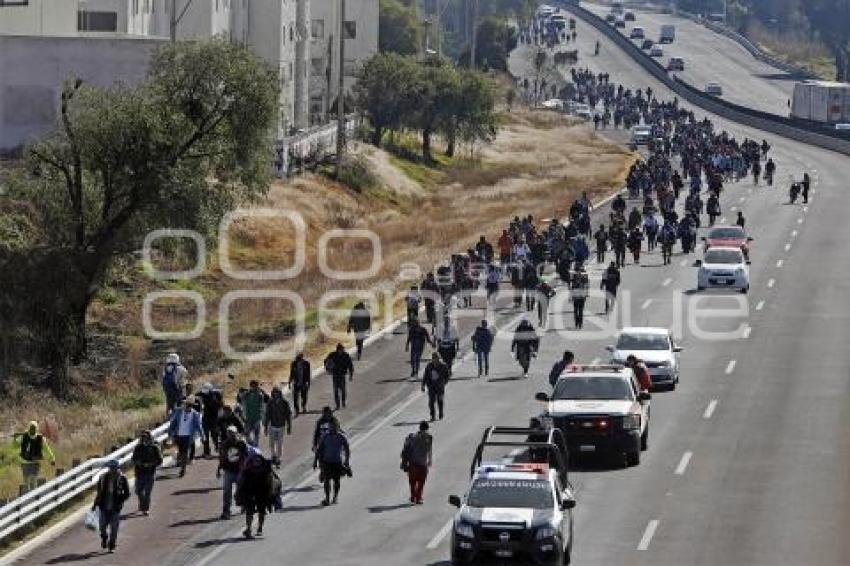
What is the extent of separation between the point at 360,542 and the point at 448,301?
2434 centimetres

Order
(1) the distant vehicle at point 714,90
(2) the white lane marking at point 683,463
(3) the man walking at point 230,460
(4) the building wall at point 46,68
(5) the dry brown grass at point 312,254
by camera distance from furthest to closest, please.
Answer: (1) the distant vehicle at point 714,90 < (4) the building wall at point 46,68 < (5) the dry brown grass at point 312,254 < (2) the white lane marking at point 683,463 < (3) the man walking at point 230,460

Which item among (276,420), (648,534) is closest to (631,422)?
(648,534)

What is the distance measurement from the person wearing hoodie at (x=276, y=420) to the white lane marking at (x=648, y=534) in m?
6.99

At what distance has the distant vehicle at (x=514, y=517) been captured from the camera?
86.6ft

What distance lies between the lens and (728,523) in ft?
100

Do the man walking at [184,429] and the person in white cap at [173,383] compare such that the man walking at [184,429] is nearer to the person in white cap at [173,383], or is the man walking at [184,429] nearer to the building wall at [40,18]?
the person in white cap at [173,383]

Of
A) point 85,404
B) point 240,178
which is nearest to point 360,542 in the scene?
point 85,404

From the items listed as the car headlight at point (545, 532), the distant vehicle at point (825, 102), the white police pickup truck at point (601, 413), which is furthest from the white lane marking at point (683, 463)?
the distant vehicle at point (825, 102)

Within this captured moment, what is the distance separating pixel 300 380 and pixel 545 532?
46.9 feet

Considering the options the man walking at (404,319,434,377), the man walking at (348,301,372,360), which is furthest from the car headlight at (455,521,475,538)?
the man walking at (348,301,372,360)

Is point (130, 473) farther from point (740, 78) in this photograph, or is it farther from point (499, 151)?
point (740, 78)

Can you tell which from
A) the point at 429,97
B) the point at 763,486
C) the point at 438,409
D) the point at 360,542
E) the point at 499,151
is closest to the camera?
the point at 360,542

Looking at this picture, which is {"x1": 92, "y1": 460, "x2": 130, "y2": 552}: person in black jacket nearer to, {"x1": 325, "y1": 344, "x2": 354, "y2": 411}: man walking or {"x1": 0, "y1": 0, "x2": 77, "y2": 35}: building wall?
{"x1": 325, "y1": 344, "x2": 354, "y2": 411}: man walking

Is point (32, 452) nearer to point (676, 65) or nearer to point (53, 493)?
point (53, 493)
